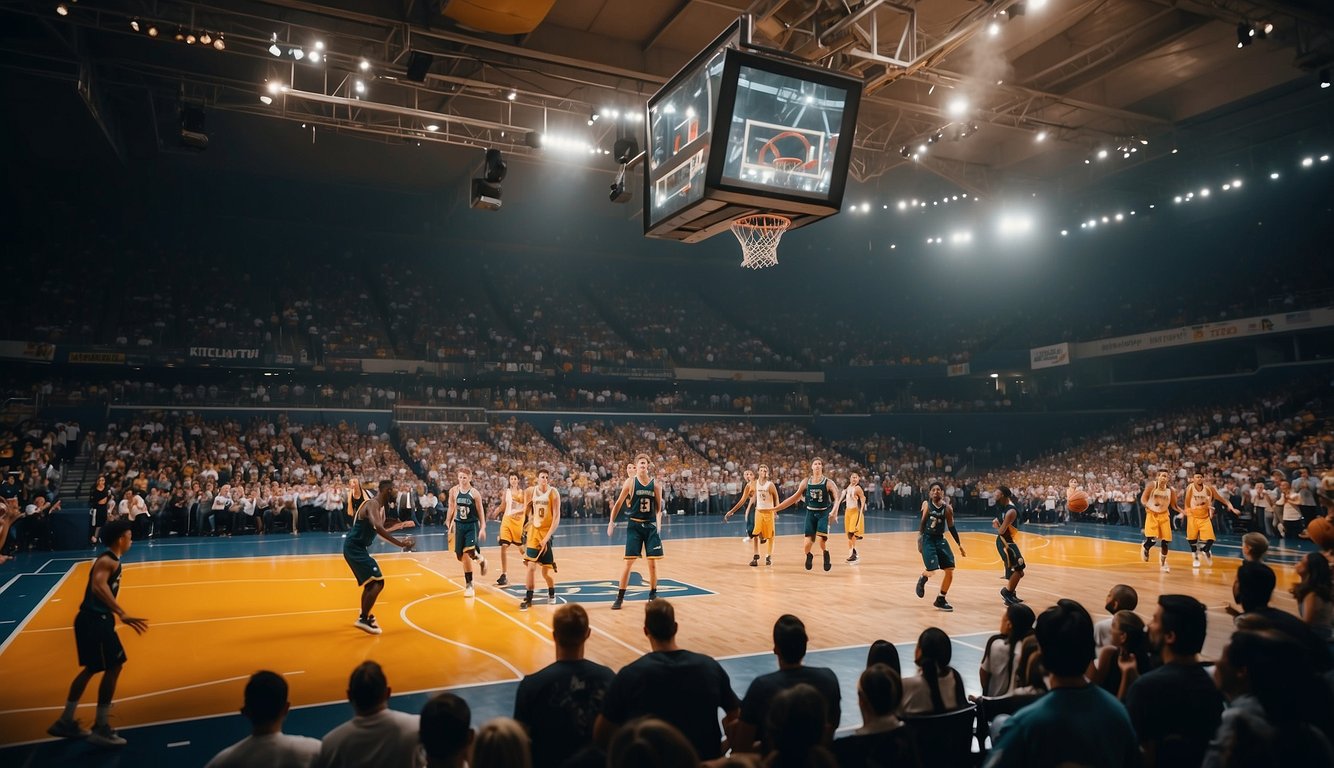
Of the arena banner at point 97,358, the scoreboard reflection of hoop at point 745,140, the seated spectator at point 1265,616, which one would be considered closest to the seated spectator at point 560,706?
the seated spectator at point 1265,616

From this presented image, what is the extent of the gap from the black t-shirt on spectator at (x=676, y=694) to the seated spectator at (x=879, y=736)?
589 mm

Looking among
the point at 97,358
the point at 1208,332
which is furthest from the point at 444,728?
the point at 1208,332

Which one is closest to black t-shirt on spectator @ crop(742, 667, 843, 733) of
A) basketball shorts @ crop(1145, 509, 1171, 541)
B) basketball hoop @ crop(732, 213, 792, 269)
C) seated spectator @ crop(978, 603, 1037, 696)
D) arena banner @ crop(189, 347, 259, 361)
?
seated spectator @ crop(978, 603, 1037, 696)

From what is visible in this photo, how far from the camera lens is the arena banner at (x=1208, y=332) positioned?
25.2 m

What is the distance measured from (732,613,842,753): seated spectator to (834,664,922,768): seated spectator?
0.37 ft

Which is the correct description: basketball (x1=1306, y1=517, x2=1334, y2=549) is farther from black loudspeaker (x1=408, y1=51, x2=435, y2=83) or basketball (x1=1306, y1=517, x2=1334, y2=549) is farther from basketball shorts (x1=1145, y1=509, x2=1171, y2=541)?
black loudspeaker (x1=408, y1=51, x2=435, y2=83)

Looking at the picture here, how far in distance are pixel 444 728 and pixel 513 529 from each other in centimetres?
989

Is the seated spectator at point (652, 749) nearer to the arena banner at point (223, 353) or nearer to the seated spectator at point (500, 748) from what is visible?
the seated spectator at point (500, 748)

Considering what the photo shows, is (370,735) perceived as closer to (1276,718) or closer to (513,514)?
(1276,718)

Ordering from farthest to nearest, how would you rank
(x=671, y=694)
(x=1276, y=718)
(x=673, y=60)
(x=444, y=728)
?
(x=673, y=60), (x=671, y=694), (x=444, y=728), (x=1276, y=718)

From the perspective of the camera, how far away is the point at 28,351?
958 inches

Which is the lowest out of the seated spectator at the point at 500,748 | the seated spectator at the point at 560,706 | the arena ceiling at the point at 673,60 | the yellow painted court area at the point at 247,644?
the yellow painted court area at the point at 247,644

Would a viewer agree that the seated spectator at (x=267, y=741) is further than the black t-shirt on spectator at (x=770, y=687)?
No

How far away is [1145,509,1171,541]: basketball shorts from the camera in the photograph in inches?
578
